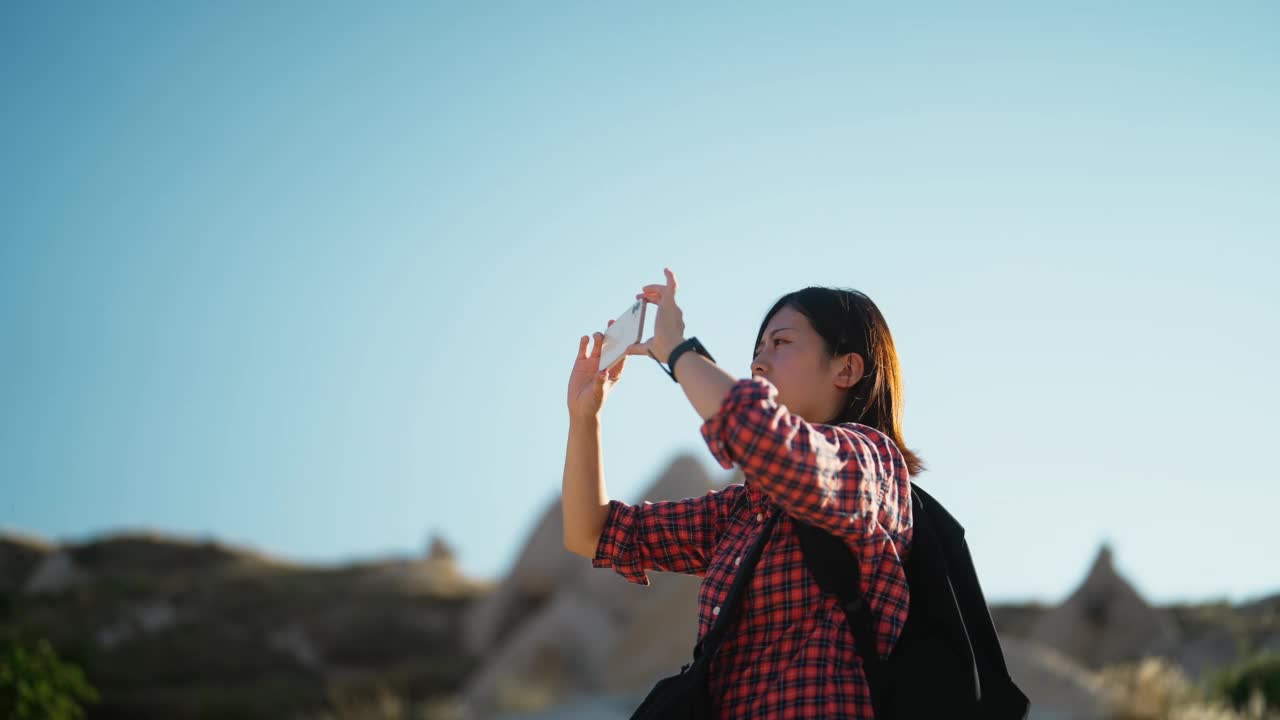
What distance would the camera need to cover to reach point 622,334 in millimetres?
2326

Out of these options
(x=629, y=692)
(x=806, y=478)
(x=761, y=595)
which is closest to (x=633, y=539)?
(x=761, y=595)

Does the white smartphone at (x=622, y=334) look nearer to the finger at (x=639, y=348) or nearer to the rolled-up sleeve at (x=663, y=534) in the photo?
the finger at (x=639, y=348)

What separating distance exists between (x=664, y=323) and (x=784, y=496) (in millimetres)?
427

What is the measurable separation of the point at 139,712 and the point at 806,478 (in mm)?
16209

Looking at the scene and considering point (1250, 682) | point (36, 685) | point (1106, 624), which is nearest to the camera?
point (36, 685)

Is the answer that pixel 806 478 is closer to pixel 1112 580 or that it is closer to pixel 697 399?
pixel 697 399

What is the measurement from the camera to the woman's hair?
7.43ft

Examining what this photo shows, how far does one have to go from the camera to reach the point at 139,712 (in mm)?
15852

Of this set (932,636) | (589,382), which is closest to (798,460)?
(932,636)

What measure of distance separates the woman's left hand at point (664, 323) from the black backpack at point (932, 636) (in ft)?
1.25

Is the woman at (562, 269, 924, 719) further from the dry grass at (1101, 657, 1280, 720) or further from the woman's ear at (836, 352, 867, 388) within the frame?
the dry grass at (1101, 657, 1280, 720)

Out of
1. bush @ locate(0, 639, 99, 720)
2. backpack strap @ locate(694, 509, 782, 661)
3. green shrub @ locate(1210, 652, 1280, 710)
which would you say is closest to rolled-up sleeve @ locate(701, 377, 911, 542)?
backpack strap @ locate(694, 509, 782, 661)

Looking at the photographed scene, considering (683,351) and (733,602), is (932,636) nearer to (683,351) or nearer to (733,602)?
(733,602)

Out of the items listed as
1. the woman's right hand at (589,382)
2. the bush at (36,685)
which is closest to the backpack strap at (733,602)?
the woman's right hand at (589,382)
